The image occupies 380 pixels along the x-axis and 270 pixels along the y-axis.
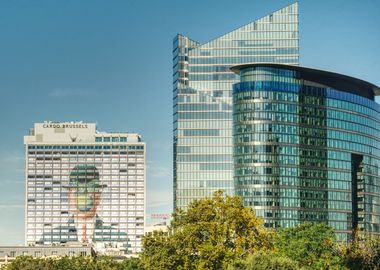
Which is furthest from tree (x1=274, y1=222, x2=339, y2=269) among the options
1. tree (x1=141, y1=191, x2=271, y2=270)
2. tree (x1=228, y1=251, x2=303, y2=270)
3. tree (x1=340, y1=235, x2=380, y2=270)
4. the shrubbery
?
tree (x1=228, y1=251, x2=303, y2=270)

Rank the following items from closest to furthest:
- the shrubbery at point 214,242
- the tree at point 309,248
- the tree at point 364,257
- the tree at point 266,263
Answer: the tree at point 266,263 → the tree at point 364,257 → the shrubbery at point 214,242 → the tree at point 309,248

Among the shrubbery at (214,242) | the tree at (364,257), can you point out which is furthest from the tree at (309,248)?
the shrubbery at (214,242)

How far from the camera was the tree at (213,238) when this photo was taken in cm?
14762

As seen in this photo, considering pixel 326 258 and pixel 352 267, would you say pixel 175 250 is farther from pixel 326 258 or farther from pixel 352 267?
pixel 326 258

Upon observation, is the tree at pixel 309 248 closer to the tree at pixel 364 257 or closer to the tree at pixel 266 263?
the tree at pixel 364 257

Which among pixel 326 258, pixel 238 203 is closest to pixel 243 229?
pixel 238 203

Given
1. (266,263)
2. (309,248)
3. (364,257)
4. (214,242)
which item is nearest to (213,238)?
(214,242)

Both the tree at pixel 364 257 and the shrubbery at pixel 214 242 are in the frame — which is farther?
the shrubbery at pixel 214 242

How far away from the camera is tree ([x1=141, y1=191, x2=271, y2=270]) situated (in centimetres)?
14762

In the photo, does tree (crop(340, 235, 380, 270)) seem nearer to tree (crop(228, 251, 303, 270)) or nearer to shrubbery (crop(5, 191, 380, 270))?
shrubbery (crop(5, 191, 380, 270))

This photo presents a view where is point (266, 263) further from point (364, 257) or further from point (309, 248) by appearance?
point (309, 248)

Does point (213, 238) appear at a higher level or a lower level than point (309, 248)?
higher

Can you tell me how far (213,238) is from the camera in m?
149

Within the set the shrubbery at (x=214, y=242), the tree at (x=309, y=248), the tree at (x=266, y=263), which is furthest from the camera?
the tree at (x=309, y=248)
